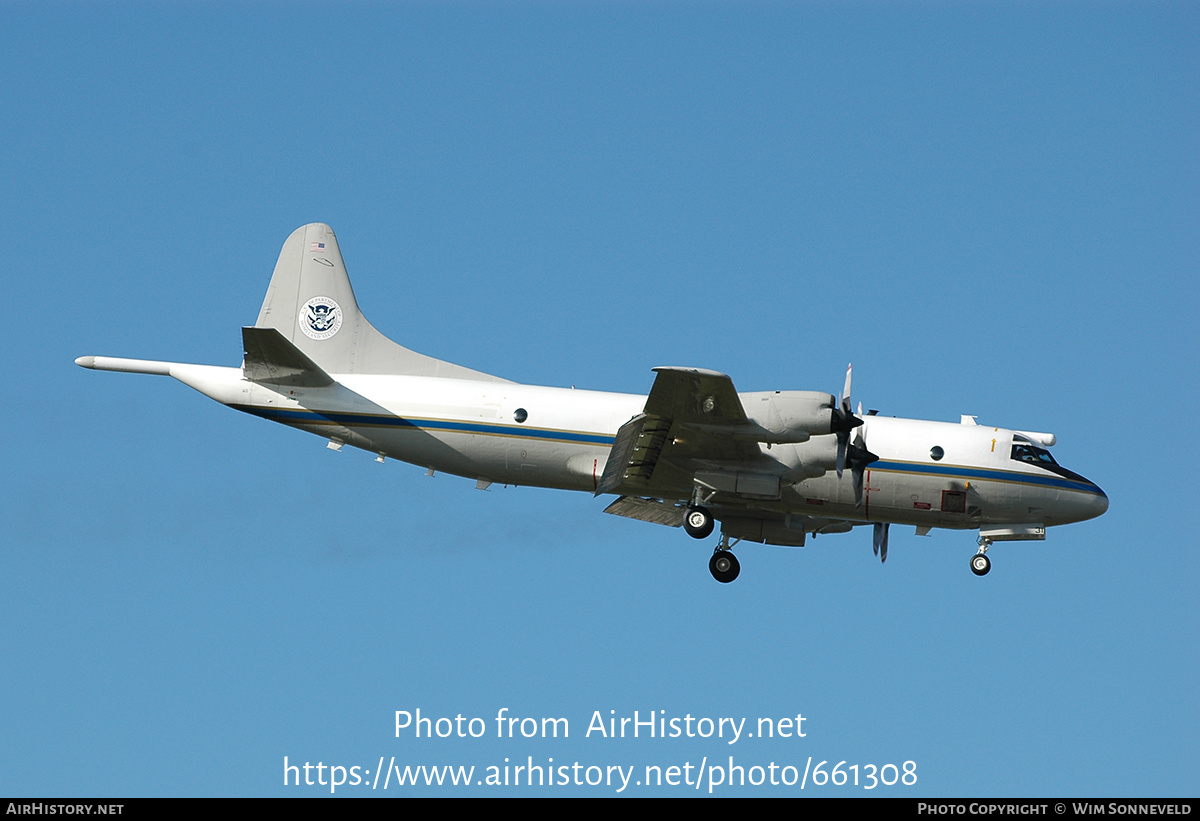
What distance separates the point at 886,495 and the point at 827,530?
2.92m

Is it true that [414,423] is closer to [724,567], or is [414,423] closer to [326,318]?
[326,318]

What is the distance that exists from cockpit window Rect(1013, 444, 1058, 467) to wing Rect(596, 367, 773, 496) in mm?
5627

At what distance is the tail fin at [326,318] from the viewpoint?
29.1 metres

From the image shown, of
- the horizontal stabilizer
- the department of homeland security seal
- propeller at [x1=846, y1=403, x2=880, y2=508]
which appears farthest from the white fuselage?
the department of homeland security seal

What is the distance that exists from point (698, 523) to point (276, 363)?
921 centimetres

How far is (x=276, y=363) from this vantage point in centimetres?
2722

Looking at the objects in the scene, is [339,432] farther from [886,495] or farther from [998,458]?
[998,458]

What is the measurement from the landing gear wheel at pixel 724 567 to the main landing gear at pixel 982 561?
502 cm

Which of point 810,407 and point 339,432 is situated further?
point 339,432

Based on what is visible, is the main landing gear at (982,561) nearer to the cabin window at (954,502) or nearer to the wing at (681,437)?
the cabin window at (954,502)

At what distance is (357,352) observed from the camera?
29219 millimetres

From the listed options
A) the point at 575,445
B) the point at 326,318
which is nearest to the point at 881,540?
the point at 575,445
